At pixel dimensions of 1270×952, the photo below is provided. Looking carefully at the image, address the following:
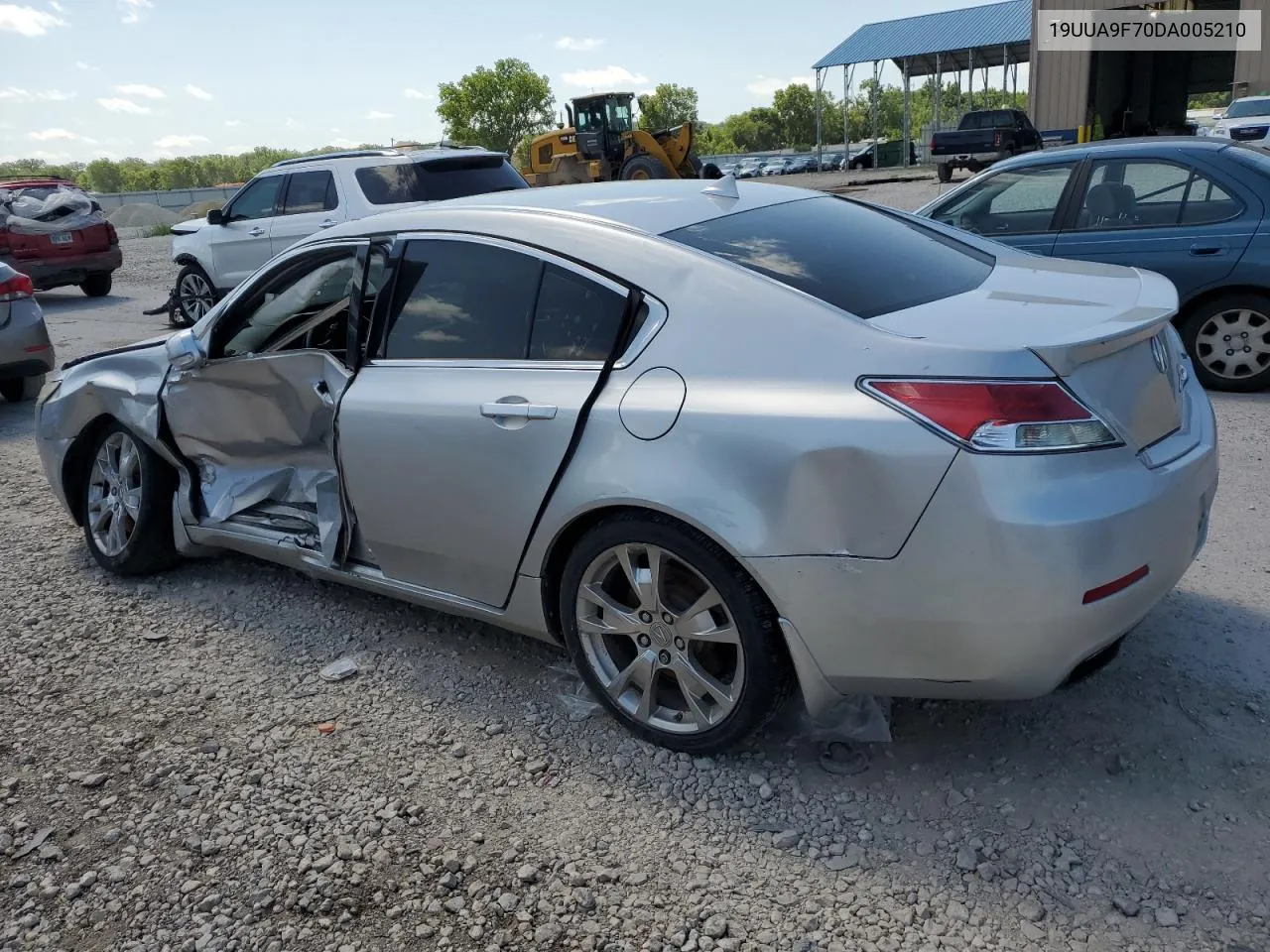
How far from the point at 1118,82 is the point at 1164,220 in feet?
115

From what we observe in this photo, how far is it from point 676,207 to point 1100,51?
114ft

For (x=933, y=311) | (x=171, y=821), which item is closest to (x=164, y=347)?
(x=171, y=821)

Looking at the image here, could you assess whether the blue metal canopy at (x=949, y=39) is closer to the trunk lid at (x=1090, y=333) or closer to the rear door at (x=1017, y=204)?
the rear door at (x=1017, y=204)

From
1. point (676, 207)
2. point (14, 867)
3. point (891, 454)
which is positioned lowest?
point (14, 867)

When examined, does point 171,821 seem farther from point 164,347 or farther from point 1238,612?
point 1238,612

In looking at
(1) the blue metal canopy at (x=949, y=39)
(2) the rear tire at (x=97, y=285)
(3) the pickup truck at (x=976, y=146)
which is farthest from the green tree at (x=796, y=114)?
(2) the rear tire at (x=97, y=285)

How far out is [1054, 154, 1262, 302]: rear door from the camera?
6512 millimetres

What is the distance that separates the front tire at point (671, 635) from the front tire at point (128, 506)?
93.1 inches

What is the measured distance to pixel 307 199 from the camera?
11547 millimetres

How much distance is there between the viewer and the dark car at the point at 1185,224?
6480 mm

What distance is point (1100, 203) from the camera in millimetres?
6961

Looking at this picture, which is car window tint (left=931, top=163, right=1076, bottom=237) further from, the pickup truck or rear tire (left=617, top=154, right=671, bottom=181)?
the pickup truck

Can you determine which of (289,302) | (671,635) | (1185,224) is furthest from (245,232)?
(671,635)

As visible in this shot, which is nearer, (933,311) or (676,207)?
(933,311)
